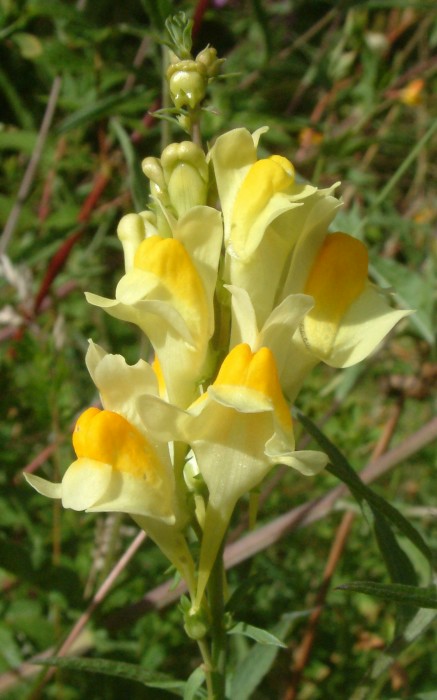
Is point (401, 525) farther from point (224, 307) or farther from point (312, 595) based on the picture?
point (312, 595)

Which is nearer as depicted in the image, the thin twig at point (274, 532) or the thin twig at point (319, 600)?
the thin twig at point (274, 532)

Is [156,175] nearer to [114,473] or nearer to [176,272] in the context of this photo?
[176,272]

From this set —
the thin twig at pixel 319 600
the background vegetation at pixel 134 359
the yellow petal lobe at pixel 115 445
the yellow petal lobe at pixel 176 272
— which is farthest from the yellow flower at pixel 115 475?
the thin twig at pixel 319 600

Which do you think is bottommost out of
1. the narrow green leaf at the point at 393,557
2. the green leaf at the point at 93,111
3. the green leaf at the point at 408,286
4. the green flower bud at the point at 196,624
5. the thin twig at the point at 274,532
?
the thin twig at the point at 274,532

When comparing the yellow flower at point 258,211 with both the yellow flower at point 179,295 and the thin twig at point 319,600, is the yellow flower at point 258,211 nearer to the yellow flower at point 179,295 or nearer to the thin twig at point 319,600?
the yellow flower at point 179,295

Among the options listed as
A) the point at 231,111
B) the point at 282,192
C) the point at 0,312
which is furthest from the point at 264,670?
the point at 231,111

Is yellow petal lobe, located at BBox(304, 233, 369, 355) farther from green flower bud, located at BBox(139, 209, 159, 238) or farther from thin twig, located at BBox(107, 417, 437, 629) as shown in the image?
thin twig, located at BBox(107, 417, 437, 629)

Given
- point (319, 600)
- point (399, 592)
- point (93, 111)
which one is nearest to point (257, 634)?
point (399, 592)
